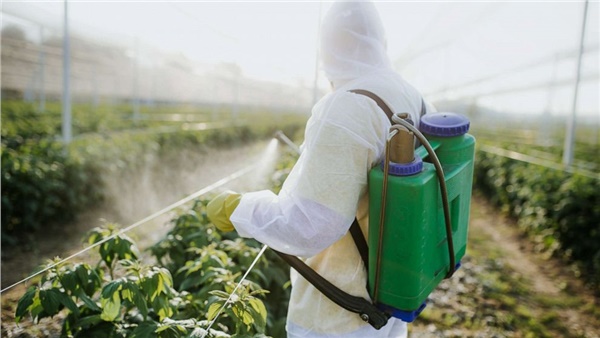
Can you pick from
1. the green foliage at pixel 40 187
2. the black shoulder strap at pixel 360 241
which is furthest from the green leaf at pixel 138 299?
the green foliage at pixel 40 187

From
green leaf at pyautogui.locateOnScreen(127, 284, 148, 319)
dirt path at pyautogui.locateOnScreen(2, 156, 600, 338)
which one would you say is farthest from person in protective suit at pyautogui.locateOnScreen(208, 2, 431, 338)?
dirt path at pyautogui.locateOnScreen(2, 156, 600, 338)

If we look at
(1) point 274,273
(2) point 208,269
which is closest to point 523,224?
(1) point 274,273

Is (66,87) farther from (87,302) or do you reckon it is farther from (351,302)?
(351,302)

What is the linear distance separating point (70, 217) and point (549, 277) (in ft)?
15.7

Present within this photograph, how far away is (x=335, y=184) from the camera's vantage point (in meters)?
1.18

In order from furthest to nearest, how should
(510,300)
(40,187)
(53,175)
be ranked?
(53,175)
(40,187)
(510,300)

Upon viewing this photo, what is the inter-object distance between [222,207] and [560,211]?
4.08 m

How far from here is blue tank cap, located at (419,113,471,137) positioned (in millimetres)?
1376

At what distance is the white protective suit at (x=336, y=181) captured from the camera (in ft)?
3.90

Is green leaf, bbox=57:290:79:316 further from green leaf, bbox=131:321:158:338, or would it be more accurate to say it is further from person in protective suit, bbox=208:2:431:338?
person in protective suit, bbox=208:2:431:338

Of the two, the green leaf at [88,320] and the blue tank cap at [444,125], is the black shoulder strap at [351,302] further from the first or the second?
the green leaf at [88,320]

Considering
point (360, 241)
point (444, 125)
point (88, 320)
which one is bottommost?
point (88, 320)

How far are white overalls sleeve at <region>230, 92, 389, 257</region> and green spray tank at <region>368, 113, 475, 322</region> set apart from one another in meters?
0.06

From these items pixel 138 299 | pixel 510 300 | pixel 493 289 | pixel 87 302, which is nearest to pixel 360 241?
pixel 138 299
